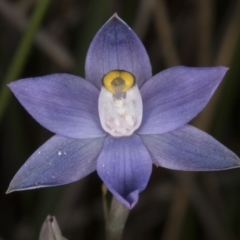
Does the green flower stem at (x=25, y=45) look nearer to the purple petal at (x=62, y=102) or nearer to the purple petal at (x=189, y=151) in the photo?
the purple petal at (x=62, y=102)

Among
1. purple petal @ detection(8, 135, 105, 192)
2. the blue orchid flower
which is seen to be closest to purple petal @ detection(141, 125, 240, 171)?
the blue orchid flower

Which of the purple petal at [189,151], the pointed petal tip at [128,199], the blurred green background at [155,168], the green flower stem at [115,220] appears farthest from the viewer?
the blurred green background at [155,168]

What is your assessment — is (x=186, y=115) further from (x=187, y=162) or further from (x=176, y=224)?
(x=176, y=224)

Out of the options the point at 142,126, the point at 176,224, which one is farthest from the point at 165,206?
the point at 142,126

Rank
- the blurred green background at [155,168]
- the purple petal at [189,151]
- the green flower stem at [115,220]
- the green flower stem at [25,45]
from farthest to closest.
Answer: the blurred green background at [155,168] < the green flower stem at [25,45] < the green flower stem at [115,220] < the purple petal at [189,151]

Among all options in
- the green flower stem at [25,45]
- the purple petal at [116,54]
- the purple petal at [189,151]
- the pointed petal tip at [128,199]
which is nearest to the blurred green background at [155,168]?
the green flower stem at [25,45]

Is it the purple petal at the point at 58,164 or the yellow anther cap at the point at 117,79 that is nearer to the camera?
the purple petal at the point at 58,164

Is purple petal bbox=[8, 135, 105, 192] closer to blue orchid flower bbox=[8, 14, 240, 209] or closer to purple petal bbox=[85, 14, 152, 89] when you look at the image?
blue orchid flower bbox=[8, 14, 240, 209]
